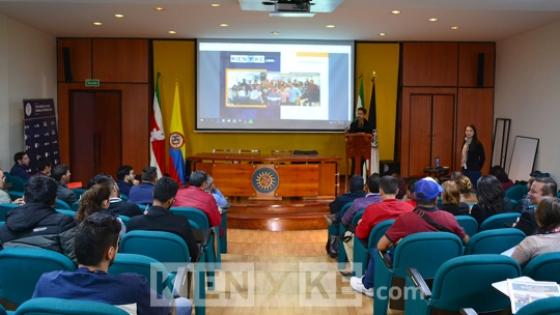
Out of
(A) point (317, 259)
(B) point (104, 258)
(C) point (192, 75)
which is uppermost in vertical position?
(C) point (192, 75)

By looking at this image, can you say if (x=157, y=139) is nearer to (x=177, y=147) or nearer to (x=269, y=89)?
(x=177, y=147)

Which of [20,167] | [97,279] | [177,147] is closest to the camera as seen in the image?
[97,279]

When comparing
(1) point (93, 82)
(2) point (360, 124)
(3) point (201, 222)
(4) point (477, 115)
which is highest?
(1) point (93, 82)

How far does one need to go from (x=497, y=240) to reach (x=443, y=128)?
9.04 m

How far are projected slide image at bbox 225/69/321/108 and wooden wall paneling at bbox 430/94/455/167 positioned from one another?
2.44 m

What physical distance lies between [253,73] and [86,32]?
10.2 feet

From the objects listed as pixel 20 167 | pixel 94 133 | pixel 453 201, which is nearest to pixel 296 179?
pixel 20 167

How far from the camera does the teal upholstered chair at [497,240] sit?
3.92 meters

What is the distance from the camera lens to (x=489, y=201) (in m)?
5.09

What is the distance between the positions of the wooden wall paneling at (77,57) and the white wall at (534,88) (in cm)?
797

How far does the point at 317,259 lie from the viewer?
705 cm

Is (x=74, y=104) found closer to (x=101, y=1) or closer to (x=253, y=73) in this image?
(x=253, y=73)

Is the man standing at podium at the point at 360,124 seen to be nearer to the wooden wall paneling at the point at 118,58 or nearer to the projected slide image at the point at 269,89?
the projected slide image at the point at 269,89

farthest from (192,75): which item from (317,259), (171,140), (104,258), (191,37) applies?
(104,258)
